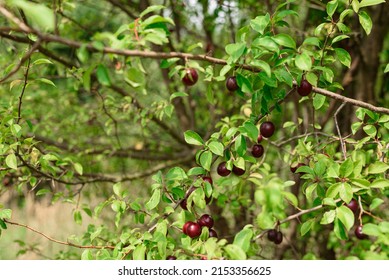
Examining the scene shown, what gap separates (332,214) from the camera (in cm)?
135

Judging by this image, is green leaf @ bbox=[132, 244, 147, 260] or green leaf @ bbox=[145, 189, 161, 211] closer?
green leaf @ bbox=[132, 244, 147, 260]

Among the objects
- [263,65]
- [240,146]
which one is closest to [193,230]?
[240,146]

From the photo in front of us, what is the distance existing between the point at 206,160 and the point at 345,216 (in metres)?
0.47

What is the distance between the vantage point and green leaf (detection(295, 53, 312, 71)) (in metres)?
1.29

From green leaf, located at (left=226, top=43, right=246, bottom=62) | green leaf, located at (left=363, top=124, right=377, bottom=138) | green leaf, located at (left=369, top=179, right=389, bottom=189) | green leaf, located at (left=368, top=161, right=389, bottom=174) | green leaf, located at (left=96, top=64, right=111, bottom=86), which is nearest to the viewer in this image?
green leaf, located at (left=96, top=64, right=111, bottom=86)

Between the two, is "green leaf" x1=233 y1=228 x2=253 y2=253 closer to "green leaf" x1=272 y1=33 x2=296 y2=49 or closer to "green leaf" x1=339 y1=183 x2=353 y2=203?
"green leaf" x1=339 y1=183 x2=353 y2=203

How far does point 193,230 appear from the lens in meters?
1.41

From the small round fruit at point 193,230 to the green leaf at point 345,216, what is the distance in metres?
0.42

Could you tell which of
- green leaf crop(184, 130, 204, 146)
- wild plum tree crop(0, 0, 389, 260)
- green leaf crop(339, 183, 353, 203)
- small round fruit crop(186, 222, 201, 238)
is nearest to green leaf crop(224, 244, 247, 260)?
wild plum tree crop(0, 0, 389, 260)

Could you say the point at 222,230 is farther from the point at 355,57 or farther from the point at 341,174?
the point at 341,174

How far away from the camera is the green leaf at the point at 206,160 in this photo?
1.48 meters

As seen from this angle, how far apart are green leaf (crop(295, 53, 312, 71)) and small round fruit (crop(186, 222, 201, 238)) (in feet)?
1.91
